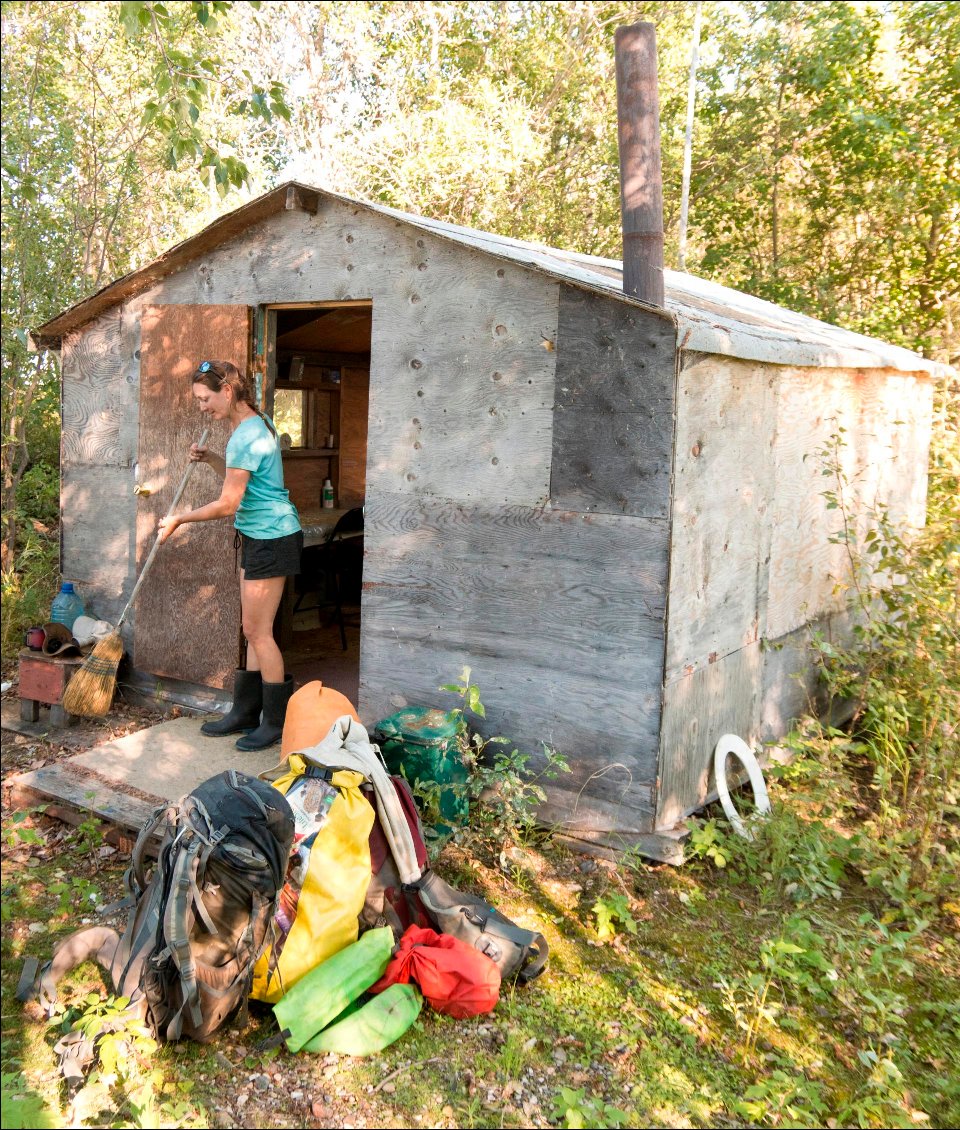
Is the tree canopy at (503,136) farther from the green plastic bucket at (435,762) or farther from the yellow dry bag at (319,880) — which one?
the yellow dry bag at (319,880)

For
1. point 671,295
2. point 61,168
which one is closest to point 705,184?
point 61,168

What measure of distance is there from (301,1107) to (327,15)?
18.4m

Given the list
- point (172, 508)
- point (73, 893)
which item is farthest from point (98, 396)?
point (73, 893)

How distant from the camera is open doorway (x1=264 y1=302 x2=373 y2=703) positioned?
831 centimetres

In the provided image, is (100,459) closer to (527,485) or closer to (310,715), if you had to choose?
(310,715)

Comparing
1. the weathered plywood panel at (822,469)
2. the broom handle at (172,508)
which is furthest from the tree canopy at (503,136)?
the weathered plywood panel at (822,469)

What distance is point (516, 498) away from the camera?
16.9ft

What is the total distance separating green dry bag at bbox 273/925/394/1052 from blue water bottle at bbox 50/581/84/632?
4.00 meters

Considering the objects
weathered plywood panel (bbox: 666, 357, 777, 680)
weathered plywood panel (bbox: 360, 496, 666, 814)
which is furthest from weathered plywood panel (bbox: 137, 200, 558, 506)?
weathered plywood panel (bbox: 666, 357, 777, 680)

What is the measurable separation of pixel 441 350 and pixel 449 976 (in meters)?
3.06

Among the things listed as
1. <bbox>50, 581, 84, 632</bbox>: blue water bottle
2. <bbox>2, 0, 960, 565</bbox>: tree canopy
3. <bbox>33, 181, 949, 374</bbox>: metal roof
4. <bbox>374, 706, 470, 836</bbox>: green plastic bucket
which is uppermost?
<bbox>2, 0, 960, 565</bbox>: tree canopy

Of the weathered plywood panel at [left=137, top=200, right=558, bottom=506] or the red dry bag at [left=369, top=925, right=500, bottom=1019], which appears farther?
the weathered plywood panel at [left=137, top=200, right=558, bottom=506]

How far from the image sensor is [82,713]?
20.9ft

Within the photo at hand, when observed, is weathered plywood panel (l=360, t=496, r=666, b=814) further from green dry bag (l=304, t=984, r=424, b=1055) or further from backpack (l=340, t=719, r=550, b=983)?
green dry bag (l=304, t=984, r=424, b=1055)
